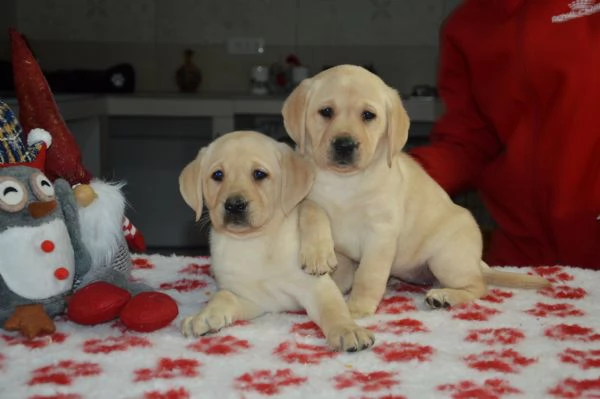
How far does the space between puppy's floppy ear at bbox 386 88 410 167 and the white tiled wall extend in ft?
10.2

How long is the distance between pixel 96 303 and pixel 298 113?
0.47 metres

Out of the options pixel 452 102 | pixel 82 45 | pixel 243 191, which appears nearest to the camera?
pixel 243 191

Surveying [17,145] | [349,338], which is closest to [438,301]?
[349,338]

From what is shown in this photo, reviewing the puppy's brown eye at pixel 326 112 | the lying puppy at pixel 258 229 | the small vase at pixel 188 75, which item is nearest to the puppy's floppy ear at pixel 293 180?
the lying puppy at pixel 258 229

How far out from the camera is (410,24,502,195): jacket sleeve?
198cm

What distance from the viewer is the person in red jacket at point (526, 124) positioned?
1754 mm

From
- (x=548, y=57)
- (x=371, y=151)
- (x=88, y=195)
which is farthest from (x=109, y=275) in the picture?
(x=548, y=57)

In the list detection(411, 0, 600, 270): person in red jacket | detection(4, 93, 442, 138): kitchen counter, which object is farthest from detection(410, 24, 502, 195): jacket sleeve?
detection(4, 93, 442, 138): kitchen counter

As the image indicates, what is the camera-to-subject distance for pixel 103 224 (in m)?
1.22

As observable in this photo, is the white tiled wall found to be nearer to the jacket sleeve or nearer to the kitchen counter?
the kitchen counter

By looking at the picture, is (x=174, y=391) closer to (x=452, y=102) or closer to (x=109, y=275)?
(x=109, y=275)

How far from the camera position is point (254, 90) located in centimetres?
420

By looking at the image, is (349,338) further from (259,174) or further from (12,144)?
(12,144)

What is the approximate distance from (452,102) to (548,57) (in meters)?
0.34
